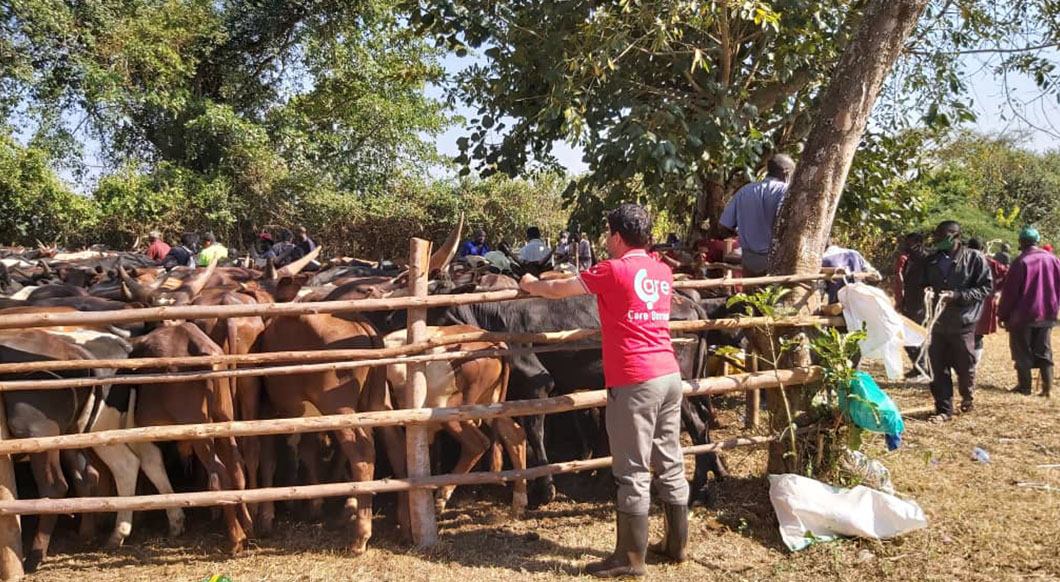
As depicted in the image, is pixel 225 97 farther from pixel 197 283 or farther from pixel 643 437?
pixel 643 437

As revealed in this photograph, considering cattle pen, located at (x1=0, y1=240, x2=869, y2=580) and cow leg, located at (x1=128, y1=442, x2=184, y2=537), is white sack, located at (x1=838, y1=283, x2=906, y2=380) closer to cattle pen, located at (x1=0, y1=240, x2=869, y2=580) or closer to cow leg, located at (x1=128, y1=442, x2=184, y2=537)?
cattle pen, located at (x1=0, y1=240, x2=869, y2=580)

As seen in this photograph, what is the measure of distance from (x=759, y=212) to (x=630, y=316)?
291 cm

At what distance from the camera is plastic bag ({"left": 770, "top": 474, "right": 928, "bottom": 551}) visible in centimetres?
472

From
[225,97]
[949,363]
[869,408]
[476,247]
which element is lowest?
[949,363]

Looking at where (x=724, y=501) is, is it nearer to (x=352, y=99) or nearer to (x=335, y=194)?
(x=335, y=194)

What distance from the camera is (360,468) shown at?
5.08 metres

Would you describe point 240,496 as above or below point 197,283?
below

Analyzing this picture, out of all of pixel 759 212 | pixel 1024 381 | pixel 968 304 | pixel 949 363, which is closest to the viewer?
pixel 759 212

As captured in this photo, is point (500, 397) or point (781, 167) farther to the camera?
point (781, 167)

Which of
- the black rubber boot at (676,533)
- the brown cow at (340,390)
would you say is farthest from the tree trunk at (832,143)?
the brown cow at (340,390)

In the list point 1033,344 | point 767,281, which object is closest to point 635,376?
point 767,281

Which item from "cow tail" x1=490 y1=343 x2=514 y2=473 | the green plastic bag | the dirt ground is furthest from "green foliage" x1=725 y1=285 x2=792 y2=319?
"cow tail" x1=490 y1=343 x2=514 y2=473

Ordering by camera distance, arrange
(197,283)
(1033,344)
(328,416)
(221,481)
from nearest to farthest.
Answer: (328,416) < (221,481) < (197,283) < (1033,344)

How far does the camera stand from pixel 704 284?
530cm
